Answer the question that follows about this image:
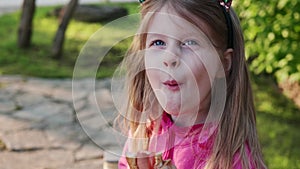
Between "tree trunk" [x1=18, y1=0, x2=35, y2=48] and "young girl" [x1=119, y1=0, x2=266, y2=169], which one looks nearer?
"young girl" [x1=119, y1=0, x2=266, y2=169]

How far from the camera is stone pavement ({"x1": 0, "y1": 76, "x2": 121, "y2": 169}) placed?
11.0ft

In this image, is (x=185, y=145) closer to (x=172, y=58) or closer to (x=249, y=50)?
(x=172, y=58)

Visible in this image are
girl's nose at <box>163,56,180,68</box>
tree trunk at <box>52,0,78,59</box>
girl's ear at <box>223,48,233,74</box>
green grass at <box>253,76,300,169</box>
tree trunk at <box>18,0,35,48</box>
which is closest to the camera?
girl's nose at <box>163,56,180,68</box>

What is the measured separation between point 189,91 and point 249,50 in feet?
5.88

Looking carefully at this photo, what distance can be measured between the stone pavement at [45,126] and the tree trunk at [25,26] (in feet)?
2.80

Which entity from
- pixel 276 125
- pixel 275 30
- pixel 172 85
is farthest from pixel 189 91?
pixel 276 125

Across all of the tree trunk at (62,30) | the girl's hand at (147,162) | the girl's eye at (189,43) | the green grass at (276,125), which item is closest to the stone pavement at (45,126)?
the tree trunk at (62,30)

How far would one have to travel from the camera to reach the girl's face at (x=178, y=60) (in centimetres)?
141

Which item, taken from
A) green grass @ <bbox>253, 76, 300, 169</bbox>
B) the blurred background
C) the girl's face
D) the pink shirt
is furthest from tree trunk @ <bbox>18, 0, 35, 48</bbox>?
the girl's face

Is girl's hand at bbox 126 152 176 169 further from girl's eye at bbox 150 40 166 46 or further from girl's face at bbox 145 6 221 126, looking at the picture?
girl's eye at bbox 150 40 166 46

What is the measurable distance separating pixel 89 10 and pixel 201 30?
17.3ft

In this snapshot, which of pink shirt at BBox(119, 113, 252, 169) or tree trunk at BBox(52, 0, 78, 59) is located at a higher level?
tree trunk at BBox(52, 0, 78, 59)

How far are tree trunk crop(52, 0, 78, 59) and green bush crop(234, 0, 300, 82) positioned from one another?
2355 mm

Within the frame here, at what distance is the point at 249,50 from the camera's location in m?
3.17
